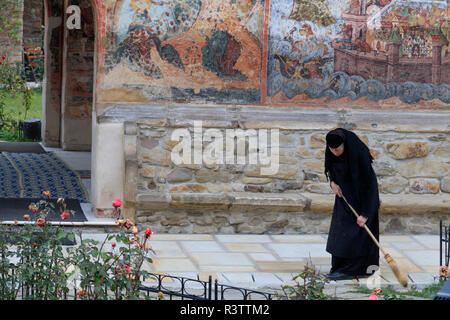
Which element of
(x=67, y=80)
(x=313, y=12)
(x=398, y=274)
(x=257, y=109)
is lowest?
(x=398, y=274)

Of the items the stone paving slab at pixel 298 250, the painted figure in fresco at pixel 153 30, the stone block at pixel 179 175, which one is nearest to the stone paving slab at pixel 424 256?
the stone paving slab at pixel 298 250

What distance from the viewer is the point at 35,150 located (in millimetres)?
13367

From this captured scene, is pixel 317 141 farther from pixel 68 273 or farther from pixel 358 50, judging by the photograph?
pixel 68 273

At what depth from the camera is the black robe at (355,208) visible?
6.57 m

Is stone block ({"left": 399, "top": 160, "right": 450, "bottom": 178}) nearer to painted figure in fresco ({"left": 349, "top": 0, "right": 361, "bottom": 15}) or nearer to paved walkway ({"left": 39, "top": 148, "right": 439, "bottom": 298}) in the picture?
paved walkway ({"left": 39, "top": 148, "right": 439, "bottom": 298})

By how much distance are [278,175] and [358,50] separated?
1.59m

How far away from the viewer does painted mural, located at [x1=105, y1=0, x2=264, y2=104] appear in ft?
26.4

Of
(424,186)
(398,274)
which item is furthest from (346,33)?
(398,274)

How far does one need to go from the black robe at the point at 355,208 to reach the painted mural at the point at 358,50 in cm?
191

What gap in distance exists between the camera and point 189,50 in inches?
323
